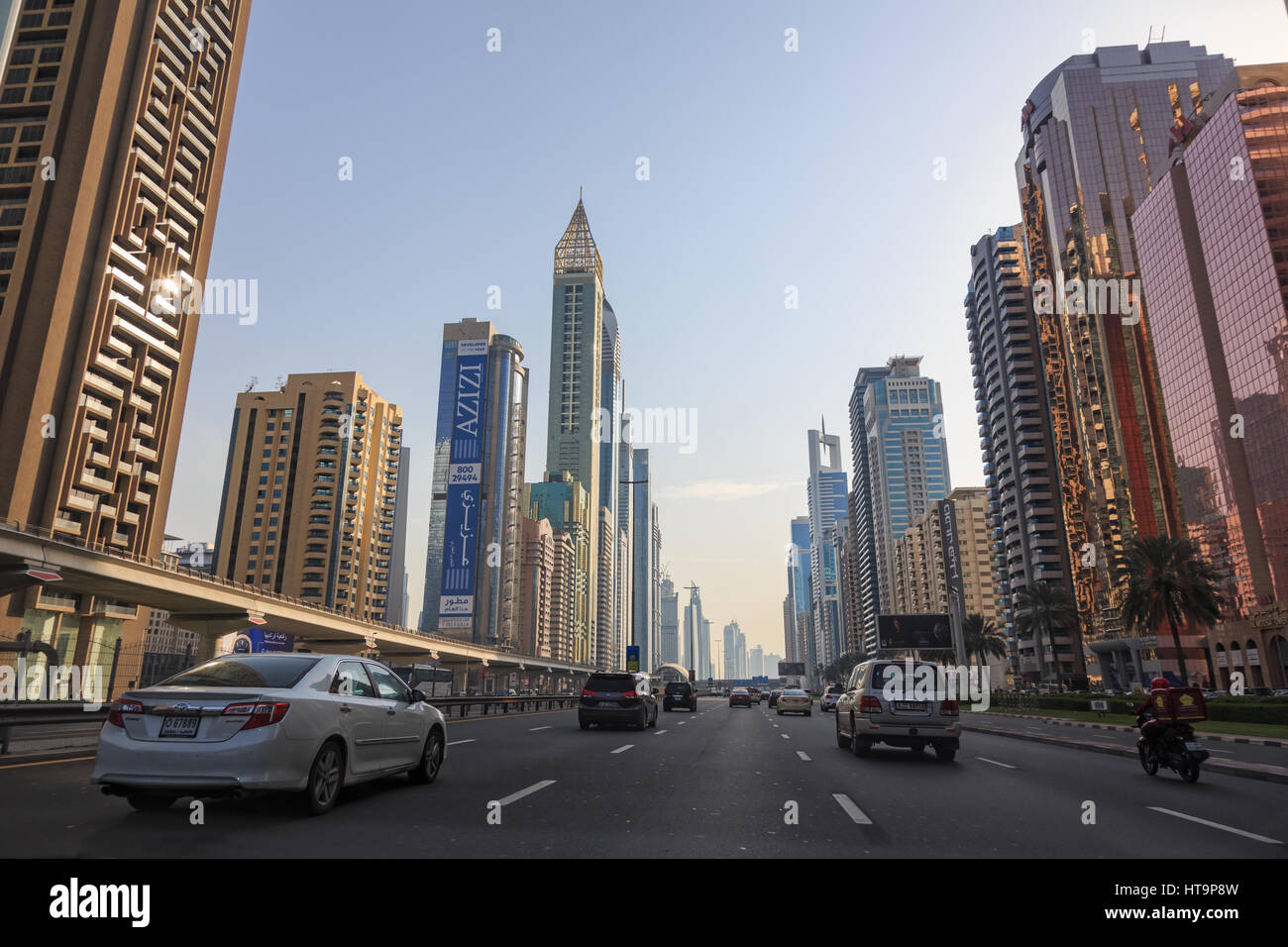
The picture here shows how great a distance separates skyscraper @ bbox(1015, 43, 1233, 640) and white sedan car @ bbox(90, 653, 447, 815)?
4587 inches

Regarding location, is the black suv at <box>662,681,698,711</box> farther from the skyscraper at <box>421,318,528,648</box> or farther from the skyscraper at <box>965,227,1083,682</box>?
the skyscraper at <box>965,227,1083,682</box>

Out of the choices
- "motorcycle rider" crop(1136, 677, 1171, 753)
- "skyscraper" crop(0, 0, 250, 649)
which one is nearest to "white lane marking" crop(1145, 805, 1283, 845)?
"motorcycle rider" crop(1136, 677, 1171, 753)

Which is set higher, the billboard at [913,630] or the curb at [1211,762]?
the billboard at [913,630]

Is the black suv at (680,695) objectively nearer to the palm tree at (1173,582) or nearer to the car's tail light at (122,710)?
the palm tree at (1173,582)

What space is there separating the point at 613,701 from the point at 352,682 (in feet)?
48.4

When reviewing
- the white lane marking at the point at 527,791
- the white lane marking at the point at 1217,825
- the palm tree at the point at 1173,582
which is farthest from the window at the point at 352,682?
the palm tree at the point at 1173,582

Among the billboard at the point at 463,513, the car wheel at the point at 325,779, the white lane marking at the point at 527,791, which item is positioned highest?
the billboard at the point at 463,513

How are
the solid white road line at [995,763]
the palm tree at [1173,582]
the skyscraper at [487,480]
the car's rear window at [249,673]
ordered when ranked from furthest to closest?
the skyscraper at [487,480], the palm tree at [1173,582], the solid white road line at [995,763], the car's rear window at [249,673]

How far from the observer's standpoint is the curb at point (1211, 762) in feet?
40.6

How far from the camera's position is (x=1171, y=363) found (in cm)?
10012

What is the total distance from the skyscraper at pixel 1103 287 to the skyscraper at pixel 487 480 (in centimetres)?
8541

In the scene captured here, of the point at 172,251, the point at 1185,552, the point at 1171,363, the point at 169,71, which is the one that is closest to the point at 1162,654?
the point at 1171,363

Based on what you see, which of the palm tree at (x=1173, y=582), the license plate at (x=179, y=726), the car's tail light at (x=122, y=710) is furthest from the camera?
the palm tree at (x=1173, y=582)
